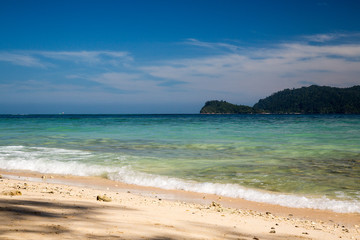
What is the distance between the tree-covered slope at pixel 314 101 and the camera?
127 m

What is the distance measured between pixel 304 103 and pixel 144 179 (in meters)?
143

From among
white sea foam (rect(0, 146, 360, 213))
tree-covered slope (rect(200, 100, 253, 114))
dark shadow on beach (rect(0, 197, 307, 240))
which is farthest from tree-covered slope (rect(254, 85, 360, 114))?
dark shadow on beach (rect(0, 197, 307, 240))

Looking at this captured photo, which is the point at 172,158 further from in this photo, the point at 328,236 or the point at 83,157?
the point at 328,236

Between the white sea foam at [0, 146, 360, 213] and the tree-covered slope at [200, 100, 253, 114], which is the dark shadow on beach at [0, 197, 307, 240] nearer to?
the white sea foam at [0, 146, 360, 213]

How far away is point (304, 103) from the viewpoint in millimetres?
139125

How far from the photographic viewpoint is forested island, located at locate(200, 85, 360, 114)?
128m

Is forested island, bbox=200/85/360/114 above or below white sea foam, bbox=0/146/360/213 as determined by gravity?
above

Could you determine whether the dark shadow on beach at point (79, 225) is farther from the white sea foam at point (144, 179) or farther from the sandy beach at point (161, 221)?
the white sea foam at point (144, 179)

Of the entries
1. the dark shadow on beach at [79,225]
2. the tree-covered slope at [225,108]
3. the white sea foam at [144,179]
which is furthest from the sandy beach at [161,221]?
the tree-covered slope at [225,108]

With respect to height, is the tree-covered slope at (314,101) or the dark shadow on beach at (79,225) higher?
the tree-covered slope at (314,101)

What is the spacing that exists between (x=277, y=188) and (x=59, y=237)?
5558 mm

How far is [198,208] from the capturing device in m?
5.62

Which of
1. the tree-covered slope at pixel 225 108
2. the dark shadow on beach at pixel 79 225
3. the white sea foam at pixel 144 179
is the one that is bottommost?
the white sea foam at pixel 144 179

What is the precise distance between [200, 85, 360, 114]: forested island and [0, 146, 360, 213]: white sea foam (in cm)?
13339
